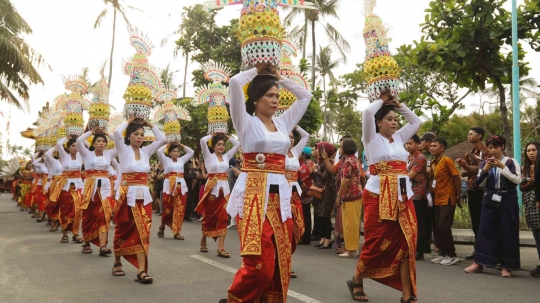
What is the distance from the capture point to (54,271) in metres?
6.43

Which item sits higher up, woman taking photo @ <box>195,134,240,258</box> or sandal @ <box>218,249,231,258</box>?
woman taking photo @ <box>195,134,240,258</box>

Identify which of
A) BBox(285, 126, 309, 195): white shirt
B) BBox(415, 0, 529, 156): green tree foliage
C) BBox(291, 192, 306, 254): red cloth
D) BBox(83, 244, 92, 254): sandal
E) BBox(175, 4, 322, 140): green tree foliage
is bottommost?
BBox(83, 244, 92, 254): sandal

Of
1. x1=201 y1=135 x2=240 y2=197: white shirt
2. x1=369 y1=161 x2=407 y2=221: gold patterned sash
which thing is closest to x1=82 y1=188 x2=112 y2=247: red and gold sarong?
x1=201 y1=135 x2=240 y2=197: white shirt

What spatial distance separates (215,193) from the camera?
819 centimetres

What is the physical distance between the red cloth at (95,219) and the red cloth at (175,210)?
212cm

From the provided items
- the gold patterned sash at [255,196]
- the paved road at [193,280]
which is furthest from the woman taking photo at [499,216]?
the gold patterned sash at [255,196]

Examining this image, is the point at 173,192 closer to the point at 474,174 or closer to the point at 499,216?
the point at 474,174

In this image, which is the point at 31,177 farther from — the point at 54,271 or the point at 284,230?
the point at 284,230

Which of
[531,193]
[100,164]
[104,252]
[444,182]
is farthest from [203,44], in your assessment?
[531,193]

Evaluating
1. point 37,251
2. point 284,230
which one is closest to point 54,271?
point 37,251

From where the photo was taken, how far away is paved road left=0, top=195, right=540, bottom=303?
502cm

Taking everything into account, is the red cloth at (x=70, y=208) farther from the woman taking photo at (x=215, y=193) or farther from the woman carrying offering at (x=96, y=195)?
the woman taking photo at (x=215, y=193)

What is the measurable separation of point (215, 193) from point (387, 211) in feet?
13.5

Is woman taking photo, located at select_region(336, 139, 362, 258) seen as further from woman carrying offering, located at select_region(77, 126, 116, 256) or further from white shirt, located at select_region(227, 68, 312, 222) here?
white shirt, located at select_region(227, 68, 312, 222)
